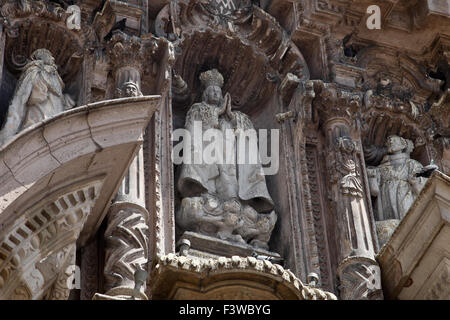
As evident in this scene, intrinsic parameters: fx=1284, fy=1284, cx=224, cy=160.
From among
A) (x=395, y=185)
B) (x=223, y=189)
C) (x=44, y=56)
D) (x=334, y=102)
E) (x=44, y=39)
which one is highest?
(x=44, y=39)

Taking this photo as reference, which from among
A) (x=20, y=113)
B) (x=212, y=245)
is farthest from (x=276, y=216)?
(x=20, y=113)

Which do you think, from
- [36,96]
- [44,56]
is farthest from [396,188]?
[36,96]

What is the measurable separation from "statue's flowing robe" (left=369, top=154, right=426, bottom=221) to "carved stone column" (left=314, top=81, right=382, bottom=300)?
0.62 metres

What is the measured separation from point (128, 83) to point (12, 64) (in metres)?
1.30

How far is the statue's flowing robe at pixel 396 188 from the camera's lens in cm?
1486

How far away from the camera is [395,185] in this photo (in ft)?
49.4

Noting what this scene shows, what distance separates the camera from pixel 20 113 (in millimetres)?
12742

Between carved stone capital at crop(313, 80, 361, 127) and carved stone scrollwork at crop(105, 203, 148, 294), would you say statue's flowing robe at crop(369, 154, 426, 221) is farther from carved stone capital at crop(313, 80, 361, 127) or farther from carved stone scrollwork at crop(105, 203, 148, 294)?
carved stone scrollwork at crop(105, 203, 148, 294)

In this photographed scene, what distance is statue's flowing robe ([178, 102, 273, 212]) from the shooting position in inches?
548

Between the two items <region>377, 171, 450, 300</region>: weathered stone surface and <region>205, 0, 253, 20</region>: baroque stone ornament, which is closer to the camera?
<region>377, 171, 450, 300</region>: weathered stone surface

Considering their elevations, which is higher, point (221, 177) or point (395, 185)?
point (395, 185)

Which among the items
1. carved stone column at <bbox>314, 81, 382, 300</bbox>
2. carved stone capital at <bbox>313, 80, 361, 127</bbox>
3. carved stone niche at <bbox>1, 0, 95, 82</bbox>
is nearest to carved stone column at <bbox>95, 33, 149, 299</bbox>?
carved stone niche at <bbox>1, 0, 95, 82</bbox>

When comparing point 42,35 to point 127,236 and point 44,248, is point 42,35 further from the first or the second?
point 44,248

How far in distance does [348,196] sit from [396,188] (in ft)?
3.86
